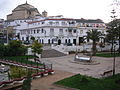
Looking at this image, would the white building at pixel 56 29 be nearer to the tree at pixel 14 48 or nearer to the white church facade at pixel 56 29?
the white church facade at pixel 56 29

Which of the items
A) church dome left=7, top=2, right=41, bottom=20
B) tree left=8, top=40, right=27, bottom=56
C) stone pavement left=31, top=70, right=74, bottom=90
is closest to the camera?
stone pavement left=31, top=70, right=74, bottom=90

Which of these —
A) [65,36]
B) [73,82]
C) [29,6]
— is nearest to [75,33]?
[65,36]

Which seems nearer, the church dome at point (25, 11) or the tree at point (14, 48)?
the tree at point (14, 48)

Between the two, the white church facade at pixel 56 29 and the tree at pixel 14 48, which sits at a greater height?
the white church facade at pixel 56 29

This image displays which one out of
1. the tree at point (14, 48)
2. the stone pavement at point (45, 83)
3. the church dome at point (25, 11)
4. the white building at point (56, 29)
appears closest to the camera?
the stone pavement at point (45, 83)

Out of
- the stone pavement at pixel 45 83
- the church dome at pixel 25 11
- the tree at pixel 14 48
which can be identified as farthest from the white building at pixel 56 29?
the stone pavement at pixel 45 83

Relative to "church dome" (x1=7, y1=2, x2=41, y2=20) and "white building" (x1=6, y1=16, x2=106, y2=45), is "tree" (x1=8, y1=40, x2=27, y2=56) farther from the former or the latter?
"church dome" (x1=7, y1=2, x2=41, y2=20)

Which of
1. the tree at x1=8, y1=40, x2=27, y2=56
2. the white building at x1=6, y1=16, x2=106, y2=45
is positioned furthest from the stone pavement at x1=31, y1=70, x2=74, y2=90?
the white building at x1=6, y1=16, x2=106, y2=45

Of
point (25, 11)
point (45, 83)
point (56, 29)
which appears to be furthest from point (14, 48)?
point (25, 11)

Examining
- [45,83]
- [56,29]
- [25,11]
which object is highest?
[25,11]

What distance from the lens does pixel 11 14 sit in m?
83.9

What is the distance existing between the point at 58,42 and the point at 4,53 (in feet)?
74.3

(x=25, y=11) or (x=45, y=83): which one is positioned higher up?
(x=25, y=11)

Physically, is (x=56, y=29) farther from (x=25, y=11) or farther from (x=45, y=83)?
(x=45, y=83)
